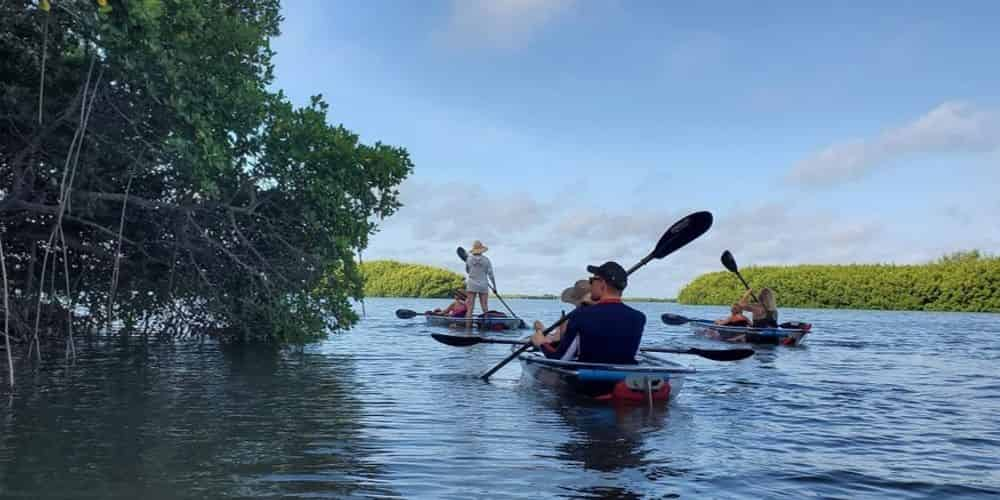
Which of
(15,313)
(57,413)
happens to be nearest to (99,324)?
(15,313)

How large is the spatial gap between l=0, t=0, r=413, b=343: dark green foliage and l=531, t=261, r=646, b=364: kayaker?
598 cm

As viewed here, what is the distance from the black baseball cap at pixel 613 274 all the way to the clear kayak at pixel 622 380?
94 cm

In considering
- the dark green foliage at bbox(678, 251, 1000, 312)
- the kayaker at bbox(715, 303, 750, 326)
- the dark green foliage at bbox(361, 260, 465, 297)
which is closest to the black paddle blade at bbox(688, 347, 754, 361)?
the kayaker at bbox(715, 303, 750, 326)

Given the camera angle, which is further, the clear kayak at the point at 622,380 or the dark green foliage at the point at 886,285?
the dark green foliage at the point at 886,285

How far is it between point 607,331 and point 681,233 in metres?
2.95

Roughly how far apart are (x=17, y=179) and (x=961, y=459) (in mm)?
12541

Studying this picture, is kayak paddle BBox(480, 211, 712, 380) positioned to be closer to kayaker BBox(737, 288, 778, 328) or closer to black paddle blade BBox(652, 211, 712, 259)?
black paddle blade BBox(652, 211, 712, 259)

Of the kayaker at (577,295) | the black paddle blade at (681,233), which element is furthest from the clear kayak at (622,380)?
the black paddle blade at (681,233)

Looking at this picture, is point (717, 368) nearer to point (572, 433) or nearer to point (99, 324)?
point (572, 433)

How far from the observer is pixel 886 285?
56.7 m

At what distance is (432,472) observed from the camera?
5.74 m

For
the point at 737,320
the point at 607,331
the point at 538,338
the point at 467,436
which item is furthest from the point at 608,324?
the point at 737,320

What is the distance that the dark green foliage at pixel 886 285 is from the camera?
173ft

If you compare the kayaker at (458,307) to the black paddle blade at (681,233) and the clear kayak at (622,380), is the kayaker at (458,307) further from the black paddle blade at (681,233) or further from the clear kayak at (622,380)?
the clear kayak at (622,380)
